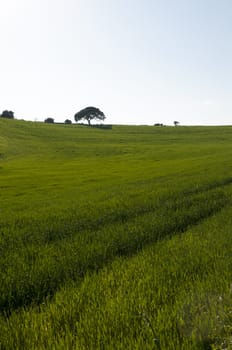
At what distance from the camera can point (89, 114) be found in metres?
148

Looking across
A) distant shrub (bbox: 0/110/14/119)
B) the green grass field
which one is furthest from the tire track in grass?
distant shrub (bbox: 0/110/14/119)

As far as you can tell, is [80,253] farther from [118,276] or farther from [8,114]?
[8,114]

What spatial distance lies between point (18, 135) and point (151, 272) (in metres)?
85.2

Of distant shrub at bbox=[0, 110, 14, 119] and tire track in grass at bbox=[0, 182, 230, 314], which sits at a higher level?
distant shrub at bbox=[0, 110, 14, 119]

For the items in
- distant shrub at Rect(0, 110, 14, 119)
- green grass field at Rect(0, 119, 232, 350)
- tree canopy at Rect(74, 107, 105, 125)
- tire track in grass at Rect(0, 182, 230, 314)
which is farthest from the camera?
distant shrub at Rect(0, 110, 14, 119)

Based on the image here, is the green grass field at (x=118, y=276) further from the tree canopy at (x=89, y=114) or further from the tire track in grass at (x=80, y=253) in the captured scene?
the tree canopy at (x=89, y=114)

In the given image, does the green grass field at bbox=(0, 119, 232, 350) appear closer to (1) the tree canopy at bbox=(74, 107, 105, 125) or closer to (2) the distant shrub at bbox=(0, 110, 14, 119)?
(1) the tree canopy at bbox=(74, 107, 105, 125)

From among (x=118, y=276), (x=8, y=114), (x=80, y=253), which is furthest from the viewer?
(x=8, y=114)

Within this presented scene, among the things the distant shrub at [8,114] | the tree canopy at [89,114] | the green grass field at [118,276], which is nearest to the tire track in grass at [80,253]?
the green grass field at [118,276]

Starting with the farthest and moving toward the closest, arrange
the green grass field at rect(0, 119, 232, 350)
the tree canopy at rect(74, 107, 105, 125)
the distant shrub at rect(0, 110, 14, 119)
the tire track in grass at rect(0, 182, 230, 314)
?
the distant shrub at rect(0, 110, 14, 119)
the tree canopy at rect(74, 107, 105, 125)
the tire track in grass at rect(0, 182, 230, 314)
the green grass field at rect(0, 119, 232, 350)

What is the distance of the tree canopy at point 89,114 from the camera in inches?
5778

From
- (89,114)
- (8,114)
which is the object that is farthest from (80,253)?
(8,114)

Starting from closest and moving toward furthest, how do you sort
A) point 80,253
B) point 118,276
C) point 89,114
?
point 118,276 < point 80,253 < point 89,114

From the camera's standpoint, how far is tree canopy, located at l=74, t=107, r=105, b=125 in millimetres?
146750
